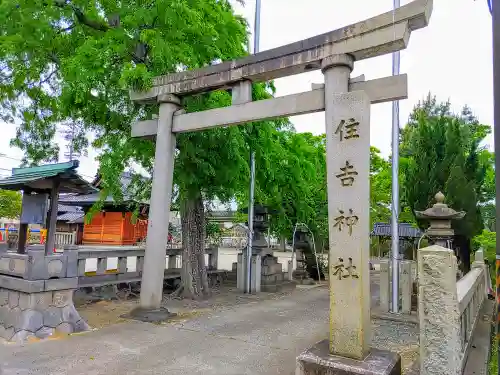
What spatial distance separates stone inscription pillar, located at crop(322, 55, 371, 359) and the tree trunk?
20.0ft

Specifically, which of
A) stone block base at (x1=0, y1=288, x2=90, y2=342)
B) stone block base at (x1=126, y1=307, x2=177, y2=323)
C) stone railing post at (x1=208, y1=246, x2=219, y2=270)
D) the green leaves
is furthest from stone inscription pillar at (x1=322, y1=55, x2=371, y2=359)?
the green leaves

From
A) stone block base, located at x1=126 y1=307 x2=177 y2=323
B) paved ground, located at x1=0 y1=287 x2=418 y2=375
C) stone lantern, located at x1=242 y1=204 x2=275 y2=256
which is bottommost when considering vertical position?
paved ground, located at x1=0 y1=287 x2=418 y2=375

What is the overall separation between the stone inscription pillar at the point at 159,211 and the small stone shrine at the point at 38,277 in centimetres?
129

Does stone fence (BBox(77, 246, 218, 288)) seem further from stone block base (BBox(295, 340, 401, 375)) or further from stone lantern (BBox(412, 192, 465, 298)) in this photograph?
stone lantern (BBox(412, 192, 465, 298))

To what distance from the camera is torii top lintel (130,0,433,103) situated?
5.40 metres

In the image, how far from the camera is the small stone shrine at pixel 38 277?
599 centimetres

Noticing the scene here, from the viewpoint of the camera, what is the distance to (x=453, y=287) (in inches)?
156

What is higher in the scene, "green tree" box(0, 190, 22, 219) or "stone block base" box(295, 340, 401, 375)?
"green tree" box(0, 190, 22, 219)

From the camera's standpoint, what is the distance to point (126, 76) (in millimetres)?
7164

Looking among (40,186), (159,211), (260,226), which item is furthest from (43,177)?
(260,226)

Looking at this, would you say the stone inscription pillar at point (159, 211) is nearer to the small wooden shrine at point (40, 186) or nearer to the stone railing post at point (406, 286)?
the small wooden shrine at point (40, 186)

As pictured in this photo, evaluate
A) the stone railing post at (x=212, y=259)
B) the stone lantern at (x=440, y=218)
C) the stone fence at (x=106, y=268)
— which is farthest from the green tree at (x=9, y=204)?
the stone lantern at (x=440, y=218)

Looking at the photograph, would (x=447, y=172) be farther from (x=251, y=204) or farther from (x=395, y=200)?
(x=251, y=204)

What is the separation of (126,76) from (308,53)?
3.48 m
